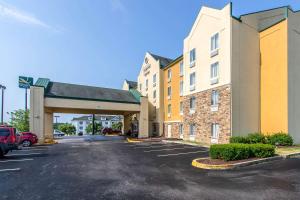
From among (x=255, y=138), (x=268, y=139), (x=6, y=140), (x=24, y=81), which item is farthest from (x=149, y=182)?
(x=24, y=81)

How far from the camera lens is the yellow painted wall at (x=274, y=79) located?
58.4 ft

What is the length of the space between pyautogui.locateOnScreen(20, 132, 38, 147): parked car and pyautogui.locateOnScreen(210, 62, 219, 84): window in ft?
66.5

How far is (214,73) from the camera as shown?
20.8 m

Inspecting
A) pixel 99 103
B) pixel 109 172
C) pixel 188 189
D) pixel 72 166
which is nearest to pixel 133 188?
pixel 188 189

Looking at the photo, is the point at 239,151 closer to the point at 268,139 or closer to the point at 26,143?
the point at 268,139

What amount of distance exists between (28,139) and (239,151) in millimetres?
21464

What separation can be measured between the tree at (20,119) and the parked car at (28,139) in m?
13.6

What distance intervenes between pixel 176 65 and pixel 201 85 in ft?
28.9

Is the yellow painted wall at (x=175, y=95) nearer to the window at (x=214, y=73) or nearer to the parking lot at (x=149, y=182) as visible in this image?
the window at (x=214, y=73)

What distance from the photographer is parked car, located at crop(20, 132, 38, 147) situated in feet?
72.5

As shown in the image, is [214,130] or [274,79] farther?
[214,130]

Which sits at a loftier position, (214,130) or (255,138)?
(214,130)

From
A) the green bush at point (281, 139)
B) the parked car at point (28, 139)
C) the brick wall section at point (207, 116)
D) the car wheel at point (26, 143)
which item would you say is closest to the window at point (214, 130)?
the brick wall section at point (207, 116)

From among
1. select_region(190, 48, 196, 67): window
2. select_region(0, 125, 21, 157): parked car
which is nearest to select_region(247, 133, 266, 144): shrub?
select_region(190, 48, 196, 67): window
